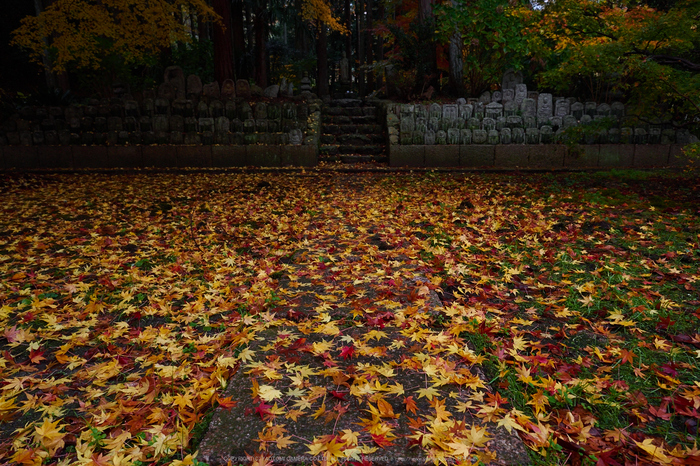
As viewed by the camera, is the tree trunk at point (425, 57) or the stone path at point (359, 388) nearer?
the stone path at point (359, 388)

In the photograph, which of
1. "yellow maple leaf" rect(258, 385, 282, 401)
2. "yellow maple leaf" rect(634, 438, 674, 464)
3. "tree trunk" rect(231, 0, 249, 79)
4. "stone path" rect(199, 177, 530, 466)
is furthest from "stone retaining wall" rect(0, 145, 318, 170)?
"yellow maple leaf" rect(634, 438, 674, 464)

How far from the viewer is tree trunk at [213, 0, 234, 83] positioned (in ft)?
40.1

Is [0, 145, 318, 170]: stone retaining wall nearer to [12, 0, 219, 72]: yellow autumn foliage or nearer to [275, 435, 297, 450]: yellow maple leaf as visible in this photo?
[12, 0, 219, 72]: yellow autumn foliage

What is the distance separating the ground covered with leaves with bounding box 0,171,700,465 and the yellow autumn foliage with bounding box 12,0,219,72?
7.60 m

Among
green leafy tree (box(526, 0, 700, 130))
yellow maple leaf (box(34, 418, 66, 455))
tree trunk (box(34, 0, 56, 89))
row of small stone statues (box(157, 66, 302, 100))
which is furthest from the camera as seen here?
tree trunk (box(34, 0, 56, 89))

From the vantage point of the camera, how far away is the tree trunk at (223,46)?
12.2 metres

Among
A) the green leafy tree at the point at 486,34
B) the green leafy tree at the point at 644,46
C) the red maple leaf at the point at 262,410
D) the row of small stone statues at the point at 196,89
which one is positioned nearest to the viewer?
the red maple leaf at the point at 262,410

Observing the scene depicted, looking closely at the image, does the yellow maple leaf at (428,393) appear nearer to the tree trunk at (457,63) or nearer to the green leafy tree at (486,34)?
the green leafy tree at (486,34)

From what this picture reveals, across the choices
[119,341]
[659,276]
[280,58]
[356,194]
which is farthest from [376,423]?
[280,58]

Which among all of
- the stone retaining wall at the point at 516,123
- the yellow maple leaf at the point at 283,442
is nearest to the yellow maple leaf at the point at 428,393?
the yellow maple leaf at the point at 283,442

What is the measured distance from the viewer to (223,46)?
40.8 ft

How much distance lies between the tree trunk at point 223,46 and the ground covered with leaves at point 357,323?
7.92 metres

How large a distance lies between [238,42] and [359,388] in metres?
21.4

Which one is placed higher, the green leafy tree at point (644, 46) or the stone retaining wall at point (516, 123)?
the green leafy tree at point (644, 46)
